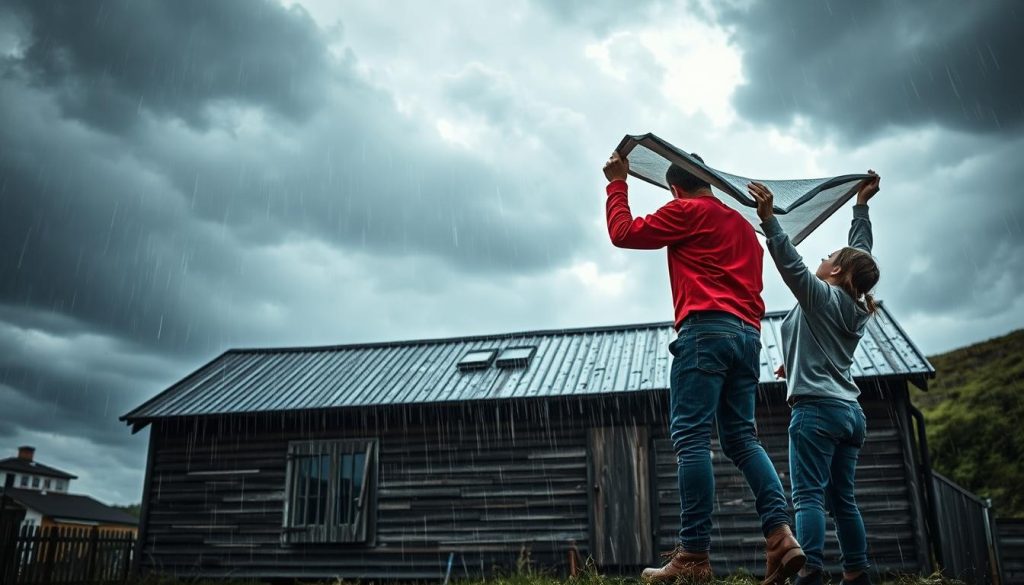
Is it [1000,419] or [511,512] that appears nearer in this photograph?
[511,512]

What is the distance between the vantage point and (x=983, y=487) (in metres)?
21.9

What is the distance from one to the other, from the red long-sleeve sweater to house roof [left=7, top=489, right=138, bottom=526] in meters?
53.3

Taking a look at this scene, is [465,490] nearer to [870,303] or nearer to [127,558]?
[127,558]

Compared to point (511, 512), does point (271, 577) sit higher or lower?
lower

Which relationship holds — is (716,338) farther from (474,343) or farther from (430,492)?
(474,343)

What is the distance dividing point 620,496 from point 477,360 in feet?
13.0

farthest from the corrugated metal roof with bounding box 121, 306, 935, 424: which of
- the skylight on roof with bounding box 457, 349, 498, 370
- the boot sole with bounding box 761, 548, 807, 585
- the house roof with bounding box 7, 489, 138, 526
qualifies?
the house roof with bounding box 7, 489, 138, 526

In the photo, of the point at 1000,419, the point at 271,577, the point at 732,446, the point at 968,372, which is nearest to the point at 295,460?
the point at 271,577

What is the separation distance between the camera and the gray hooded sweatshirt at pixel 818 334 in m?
3.33

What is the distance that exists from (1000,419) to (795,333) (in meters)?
25.3

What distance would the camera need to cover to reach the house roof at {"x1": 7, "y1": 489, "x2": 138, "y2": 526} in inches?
1880

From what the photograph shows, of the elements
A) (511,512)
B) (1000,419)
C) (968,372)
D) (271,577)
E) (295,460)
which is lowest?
(271,577)

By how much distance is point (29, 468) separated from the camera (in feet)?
205

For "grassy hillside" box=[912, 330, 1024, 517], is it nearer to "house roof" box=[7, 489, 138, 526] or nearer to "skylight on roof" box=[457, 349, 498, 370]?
"skylight on roof" box=[457, 349, 498, 370]
